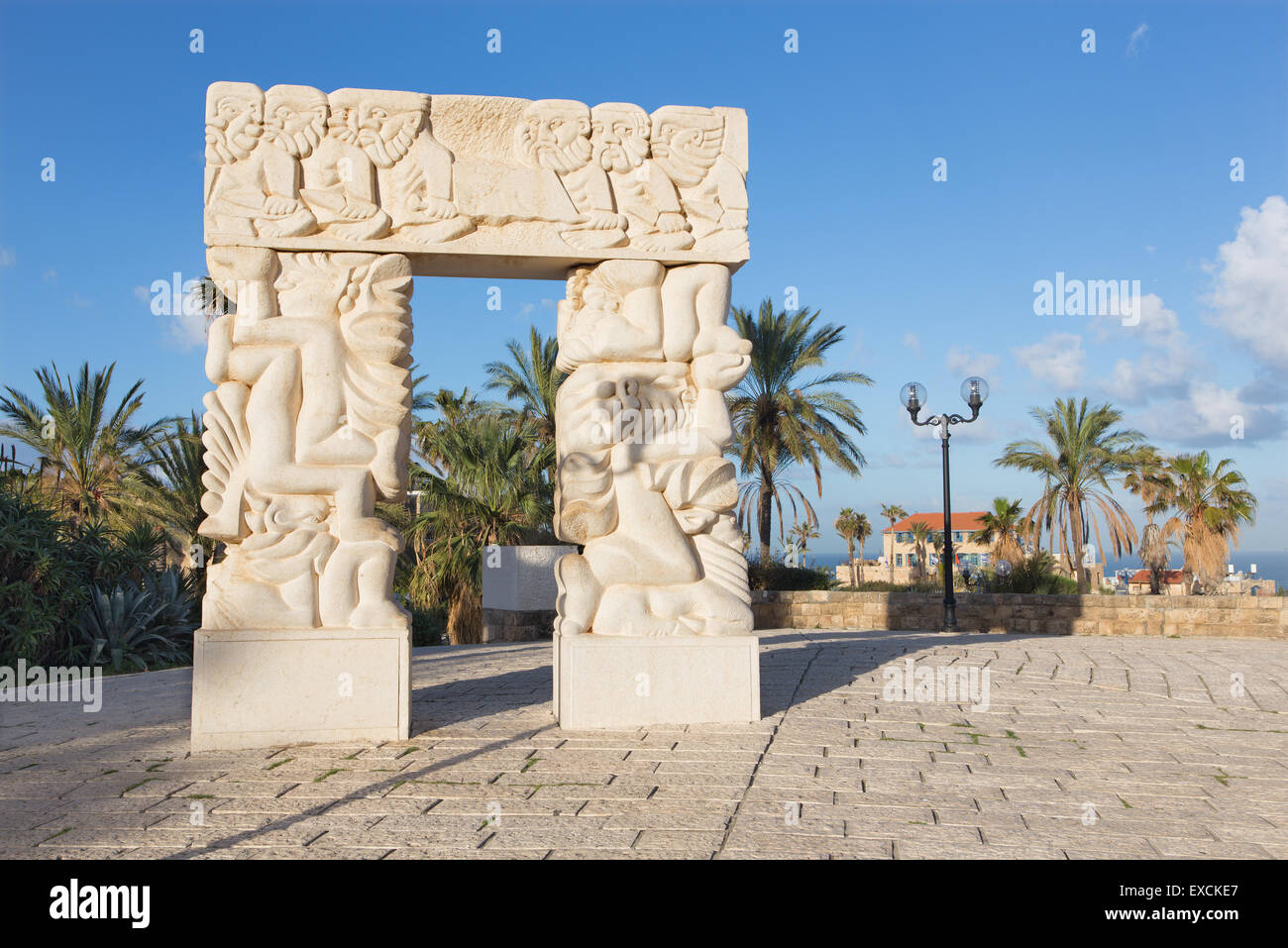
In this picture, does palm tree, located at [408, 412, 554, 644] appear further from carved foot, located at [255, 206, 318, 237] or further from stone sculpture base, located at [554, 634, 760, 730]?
carved foot, located at [255, 206, 318, 237]

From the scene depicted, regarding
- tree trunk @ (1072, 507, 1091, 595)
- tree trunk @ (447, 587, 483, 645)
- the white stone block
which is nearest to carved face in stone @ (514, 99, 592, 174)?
the white stone block

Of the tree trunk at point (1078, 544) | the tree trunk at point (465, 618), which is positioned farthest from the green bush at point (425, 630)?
the tree trunk at point (1078, 544)

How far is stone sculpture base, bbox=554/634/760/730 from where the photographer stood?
17.8 ft

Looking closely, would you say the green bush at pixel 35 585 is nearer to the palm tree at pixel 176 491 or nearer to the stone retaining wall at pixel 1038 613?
the palm tree at pixel 176 491

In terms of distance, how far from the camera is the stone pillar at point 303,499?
5.16m

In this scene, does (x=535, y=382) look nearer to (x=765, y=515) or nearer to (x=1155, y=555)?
(x=765, y=515)

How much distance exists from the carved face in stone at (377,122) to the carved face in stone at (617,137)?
1.03 metres

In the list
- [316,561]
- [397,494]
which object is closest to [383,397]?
[397,494]

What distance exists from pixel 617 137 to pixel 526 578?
323 inches

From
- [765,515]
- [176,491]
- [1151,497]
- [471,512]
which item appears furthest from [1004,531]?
[176,491]

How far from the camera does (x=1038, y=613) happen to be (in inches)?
527

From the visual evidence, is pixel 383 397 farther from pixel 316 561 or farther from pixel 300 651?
pixel 300 651

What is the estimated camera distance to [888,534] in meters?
56.8
